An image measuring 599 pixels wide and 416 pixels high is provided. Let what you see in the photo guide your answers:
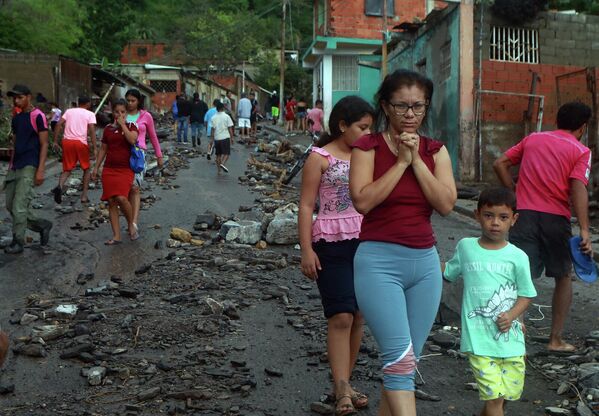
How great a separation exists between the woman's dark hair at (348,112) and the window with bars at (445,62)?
48.9 feet

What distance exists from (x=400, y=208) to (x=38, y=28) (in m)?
42.1

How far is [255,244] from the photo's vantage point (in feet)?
31.0

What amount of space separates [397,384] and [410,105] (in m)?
1.19

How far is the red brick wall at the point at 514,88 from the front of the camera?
17.7 metres

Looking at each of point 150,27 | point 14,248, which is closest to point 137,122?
point 14,248

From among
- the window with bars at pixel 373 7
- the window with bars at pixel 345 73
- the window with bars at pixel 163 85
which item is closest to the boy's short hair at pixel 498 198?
the window with bars at pixel 345 73

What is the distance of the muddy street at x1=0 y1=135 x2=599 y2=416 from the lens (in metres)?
4.43

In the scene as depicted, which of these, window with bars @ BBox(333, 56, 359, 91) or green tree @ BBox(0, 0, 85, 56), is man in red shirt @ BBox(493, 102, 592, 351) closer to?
window with bars @ BBox(333, 56, 359, 91)

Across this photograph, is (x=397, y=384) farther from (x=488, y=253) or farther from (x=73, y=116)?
(x=73, y=116)

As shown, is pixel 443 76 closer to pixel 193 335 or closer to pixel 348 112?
pixel 193 335

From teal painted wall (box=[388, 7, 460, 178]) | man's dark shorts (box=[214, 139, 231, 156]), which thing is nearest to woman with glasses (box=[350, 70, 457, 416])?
teal painted wall (box=[388, 7, 460, 178])

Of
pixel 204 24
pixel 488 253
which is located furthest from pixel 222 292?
pixel 204 24

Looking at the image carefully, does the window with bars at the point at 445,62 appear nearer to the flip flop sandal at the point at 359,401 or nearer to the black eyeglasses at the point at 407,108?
the flip flop sandal at the point at 359,401

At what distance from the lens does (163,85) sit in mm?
48281
